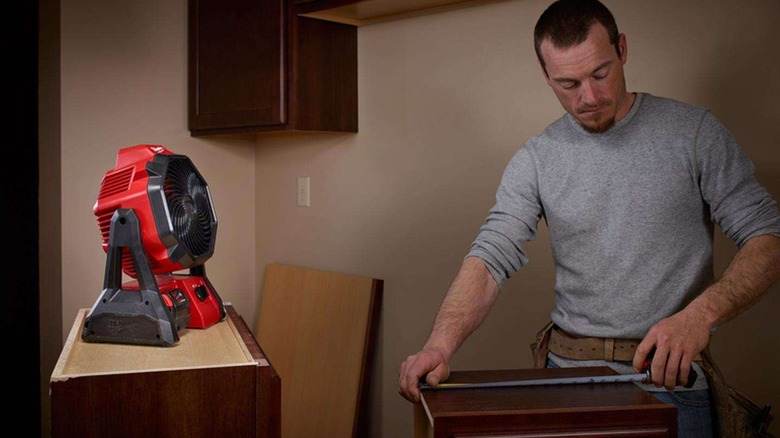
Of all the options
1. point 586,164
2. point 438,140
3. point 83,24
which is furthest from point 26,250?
→ point 586,164

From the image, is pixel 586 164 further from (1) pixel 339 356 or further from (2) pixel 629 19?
(1) pixel 339 356

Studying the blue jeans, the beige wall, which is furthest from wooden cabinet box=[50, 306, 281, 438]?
the beige wall

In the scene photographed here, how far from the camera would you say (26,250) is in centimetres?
285

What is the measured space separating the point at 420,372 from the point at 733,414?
63 centimetres

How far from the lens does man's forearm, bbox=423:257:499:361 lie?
4.91 feet

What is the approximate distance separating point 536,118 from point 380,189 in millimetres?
683

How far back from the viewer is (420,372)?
128 cm

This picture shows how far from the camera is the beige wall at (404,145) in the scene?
1907mm

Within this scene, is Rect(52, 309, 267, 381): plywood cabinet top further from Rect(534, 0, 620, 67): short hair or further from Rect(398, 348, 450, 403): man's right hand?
Rect(534, 0, 620, 67): short hair

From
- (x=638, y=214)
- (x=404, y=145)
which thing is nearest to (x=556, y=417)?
(x=638, y=214)

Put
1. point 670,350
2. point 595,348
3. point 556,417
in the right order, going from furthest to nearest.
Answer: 1. point 595,348
2. point 670,350
3. point 556,417

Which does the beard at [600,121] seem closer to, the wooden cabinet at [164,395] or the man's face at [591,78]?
the man's face at [591,78]

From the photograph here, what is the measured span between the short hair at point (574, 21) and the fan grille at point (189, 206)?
847mm

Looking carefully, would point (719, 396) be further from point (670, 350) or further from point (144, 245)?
point (144, 245)
